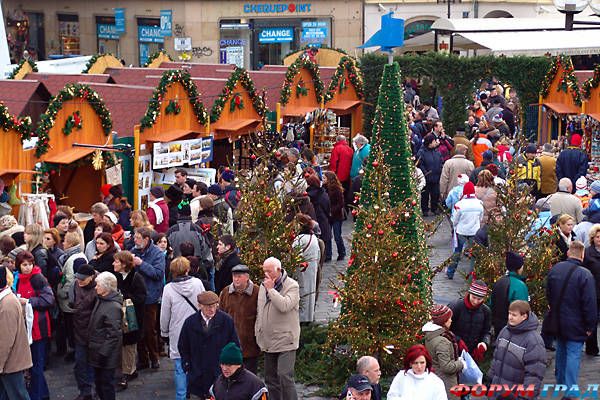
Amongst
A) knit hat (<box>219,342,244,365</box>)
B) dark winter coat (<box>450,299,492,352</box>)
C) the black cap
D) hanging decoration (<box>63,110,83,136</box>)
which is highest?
hanging decoration (<box>63,110,83,136</box>)

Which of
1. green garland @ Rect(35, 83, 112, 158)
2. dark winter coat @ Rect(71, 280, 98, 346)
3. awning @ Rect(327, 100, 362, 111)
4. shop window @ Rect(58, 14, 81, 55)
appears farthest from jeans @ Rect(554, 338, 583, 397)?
shop window @ Rect(58, 14, 81, 55)

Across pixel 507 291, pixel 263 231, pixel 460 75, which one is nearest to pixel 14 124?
pixel 263 231

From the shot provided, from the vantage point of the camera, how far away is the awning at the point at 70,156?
1566 centimetres

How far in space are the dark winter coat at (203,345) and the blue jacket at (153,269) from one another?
1.67 m

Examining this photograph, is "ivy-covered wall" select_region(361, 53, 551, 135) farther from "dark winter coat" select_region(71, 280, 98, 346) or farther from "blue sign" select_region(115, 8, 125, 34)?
"blue sign" select_region(115, 8, 125, 34)

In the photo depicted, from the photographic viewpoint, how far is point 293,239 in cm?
1217

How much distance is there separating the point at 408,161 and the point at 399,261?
1.14 meters

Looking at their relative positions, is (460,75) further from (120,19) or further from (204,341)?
(120,19)

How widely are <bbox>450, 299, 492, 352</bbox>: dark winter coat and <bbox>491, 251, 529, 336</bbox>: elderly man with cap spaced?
63 cm

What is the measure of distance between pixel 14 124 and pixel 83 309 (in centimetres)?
501

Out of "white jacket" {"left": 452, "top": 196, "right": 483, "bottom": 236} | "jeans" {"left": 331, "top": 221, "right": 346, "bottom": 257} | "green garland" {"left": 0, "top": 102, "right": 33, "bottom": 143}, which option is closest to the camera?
"green garland" {"left": 0, "top": 102, "right": 33, "bottom": 143}

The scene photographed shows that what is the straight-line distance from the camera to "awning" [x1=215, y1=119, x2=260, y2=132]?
778 inches

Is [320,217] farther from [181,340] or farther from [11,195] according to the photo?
[181,340]

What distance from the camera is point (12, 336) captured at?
983 cm
